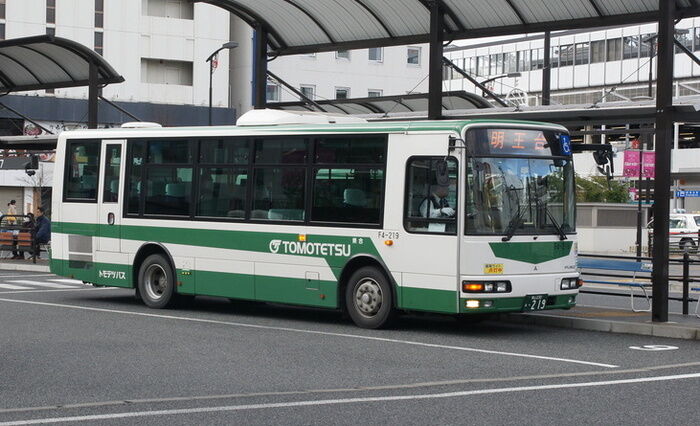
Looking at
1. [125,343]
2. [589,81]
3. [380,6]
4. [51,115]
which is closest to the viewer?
[125,343]

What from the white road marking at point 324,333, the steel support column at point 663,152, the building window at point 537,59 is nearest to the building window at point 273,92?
the building window at point 537,59

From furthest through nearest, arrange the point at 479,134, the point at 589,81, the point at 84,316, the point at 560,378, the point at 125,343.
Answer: the point at 589,81 < the point at 84,316 < the point at 479,134 < the point at 125,343 < the point at 560,378

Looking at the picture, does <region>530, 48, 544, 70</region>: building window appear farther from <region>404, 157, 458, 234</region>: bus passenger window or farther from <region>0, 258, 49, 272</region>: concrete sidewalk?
<region>404, 157, 458, 234</region>: bus passenger window

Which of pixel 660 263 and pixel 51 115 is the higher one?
pixel 51 115

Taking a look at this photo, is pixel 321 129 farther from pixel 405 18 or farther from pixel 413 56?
pixel 413 56

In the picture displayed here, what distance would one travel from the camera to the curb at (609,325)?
52.7ft

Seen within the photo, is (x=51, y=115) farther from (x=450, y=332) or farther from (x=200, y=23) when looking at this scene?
(x=450, y=332)

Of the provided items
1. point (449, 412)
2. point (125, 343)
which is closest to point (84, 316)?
point (125, 343)

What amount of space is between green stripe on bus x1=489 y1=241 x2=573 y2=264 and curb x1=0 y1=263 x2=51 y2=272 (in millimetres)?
17784

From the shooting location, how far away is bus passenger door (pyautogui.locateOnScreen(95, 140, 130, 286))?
2047 cm

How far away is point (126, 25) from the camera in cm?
6850

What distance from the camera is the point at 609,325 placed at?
16828 millimetres

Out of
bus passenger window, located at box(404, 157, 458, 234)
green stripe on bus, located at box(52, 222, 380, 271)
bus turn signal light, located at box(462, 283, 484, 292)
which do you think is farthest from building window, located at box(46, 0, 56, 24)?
bus turn signal light, located at box(462, 283, 484, 292)

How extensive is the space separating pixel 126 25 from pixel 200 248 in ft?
170
